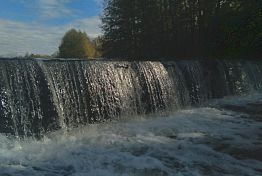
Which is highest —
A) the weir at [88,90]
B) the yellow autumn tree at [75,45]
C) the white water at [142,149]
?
the yellow autumn tree at [75,45]

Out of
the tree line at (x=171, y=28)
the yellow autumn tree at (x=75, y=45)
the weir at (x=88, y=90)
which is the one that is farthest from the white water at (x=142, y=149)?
the yellow autumn tree at (x=75, y=45)

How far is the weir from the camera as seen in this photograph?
11812 mm

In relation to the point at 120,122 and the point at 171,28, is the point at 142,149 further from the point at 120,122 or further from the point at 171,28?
the point at 171,28

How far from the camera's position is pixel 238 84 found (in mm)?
21203

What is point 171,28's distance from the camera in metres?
32.8

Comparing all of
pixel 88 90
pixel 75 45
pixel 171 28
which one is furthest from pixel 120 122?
pixel 75 45

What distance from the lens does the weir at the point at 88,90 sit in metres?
11.8

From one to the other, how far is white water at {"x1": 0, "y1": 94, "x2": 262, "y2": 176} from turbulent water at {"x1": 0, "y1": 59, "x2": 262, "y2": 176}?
0.06ft

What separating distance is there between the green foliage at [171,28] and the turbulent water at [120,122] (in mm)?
11818

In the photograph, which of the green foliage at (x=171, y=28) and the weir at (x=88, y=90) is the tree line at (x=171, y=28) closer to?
the green foliage at (x=171, y=28)

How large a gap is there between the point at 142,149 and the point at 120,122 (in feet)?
13.0

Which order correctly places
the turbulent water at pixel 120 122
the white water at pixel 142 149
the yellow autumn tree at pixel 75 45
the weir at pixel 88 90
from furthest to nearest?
the yellow autumn tree at pixel 75 45
the weir at pixel 88 90
the turbulent water at pixel 120 122
the white water at pixel 142 149

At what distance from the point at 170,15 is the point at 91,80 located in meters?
20.2

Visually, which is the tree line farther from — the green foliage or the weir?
the weir
